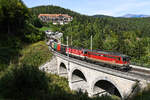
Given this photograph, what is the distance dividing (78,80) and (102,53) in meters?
11.4

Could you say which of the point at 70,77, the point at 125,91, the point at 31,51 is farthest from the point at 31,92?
the point at 31,51

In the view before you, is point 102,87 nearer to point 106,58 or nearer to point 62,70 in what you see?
point 106,58

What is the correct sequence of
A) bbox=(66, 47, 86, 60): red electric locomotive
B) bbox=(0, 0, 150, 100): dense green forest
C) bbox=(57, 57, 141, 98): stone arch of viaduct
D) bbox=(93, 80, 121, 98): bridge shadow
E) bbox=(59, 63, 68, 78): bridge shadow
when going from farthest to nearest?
1. bbox=(59, 63, 68, 78): bridge shadow
2. bbox=(66, 47, 86, 60): red electric locomotive
3. bbox=(93, 80, 121, 98): bridge shadow
4. bbox=(57, 57, 141, 98): stone arch of viaduct
5. bbox=(0, 0, 150, 100): dense green forest

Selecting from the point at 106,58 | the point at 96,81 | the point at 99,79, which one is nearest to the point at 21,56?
the point at 96,81

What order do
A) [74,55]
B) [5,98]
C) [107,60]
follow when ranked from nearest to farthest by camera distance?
1. [5,98]
2. [107,60]
3. [74,55]

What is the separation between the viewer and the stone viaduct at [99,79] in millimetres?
15445

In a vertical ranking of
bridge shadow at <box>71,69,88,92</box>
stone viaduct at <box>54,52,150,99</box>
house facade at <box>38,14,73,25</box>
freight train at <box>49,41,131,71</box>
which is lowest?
bridge shadow at <box>71,69,88,92</box>

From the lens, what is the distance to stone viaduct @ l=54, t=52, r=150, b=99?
15.4 m

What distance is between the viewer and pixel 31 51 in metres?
36.7

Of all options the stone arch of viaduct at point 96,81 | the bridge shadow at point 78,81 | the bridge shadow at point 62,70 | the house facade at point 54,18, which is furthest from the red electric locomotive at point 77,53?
the house facade at point 54,18

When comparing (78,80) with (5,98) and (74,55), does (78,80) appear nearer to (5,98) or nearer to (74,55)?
(74,55)

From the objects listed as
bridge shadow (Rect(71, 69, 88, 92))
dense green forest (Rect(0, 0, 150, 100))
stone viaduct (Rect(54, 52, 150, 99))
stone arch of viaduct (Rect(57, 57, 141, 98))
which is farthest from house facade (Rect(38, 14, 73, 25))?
bridge shadow (Rect(71, 69, 88, 92))

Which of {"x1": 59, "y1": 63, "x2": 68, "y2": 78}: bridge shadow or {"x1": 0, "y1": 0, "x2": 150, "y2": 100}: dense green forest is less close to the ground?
{"x1": 0, "y1": 0, "x2": 150, "y2": 100}: dense green forest

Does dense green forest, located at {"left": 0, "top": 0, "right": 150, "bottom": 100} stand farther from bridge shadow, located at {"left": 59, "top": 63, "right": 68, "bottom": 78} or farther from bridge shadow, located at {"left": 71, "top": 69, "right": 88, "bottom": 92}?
bridge shadow, located at {"left": 59, "top": 63, "right": 68, "bottom": 78}
